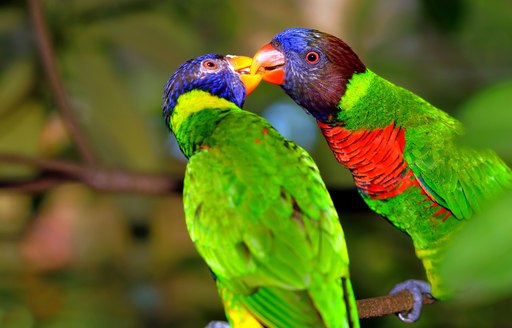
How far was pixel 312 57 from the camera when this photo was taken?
167cm

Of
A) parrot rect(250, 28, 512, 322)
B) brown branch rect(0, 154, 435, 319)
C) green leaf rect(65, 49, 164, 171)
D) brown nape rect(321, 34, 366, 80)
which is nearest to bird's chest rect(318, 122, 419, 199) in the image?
parrot rect(250, 28, 512, 322)

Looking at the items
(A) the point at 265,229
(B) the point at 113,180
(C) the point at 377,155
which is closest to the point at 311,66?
(C) the point at 377,155

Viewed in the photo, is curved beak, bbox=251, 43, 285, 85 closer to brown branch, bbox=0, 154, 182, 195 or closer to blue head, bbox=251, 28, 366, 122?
blue head, bbox=251, 28, 366, 122

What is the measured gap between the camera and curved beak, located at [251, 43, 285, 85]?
5.52 feet

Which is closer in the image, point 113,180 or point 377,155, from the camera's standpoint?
point 377,155

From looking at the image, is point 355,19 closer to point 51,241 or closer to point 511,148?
point 51,241

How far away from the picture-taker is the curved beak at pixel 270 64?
66.2 inches

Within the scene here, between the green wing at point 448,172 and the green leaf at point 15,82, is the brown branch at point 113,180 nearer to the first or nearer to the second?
the green leaf at point 15,82

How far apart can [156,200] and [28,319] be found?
2.89 ft

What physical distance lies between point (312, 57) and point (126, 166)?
1.68 meters

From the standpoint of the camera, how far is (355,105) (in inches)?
65.9

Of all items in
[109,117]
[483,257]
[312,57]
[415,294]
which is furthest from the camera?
[109,117]

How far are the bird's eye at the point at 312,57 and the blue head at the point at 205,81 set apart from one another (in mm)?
200

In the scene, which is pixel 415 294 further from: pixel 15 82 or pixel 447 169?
pixel 15 82
